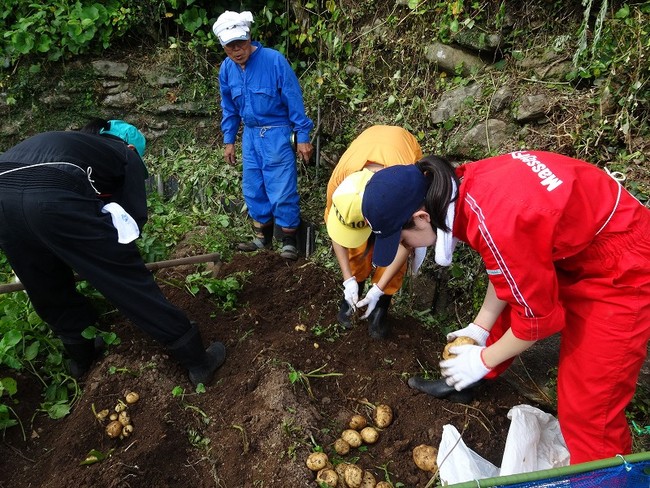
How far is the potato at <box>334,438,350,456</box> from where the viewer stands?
7.34ft

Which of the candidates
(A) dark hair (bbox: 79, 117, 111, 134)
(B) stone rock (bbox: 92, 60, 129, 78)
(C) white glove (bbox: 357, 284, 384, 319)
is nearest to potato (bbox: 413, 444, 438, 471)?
(C) white glove (bbox: 357, 284, 384, 319)

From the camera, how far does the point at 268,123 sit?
13.3 feet

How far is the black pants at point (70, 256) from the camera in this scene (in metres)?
2.10

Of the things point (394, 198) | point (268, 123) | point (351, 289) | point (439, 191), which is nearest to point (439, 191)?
point (439, 191)

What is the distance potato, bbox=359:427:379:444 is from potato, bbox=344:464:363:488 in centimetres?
23

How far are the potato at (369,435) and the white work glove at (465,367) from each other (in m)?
0.47

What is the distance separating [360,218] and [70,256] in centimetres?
142

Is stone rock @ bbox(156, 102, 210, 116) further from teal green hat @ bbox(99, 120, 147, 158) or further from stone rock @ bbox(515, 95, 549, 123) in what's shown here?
stone rock @ bbox(515, 95, 549, 123)

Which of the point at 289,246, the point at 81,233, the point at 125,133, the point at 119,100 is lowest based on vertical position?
the point at 289,246

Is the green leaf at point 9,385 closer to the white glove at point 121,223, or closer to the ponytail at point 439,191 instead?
the white glove at point 121,223

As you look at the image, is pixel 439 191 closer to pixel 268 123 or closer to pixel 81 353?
pixel 81 353

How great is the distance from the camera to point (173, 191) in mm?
5426

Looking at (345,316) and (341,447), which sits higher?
(341,447)

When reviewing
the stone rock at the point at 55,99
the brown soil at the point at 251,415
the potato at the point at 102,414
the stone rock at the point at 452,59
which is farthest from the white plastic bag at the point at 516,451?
the stone rock at the point at 55,99
